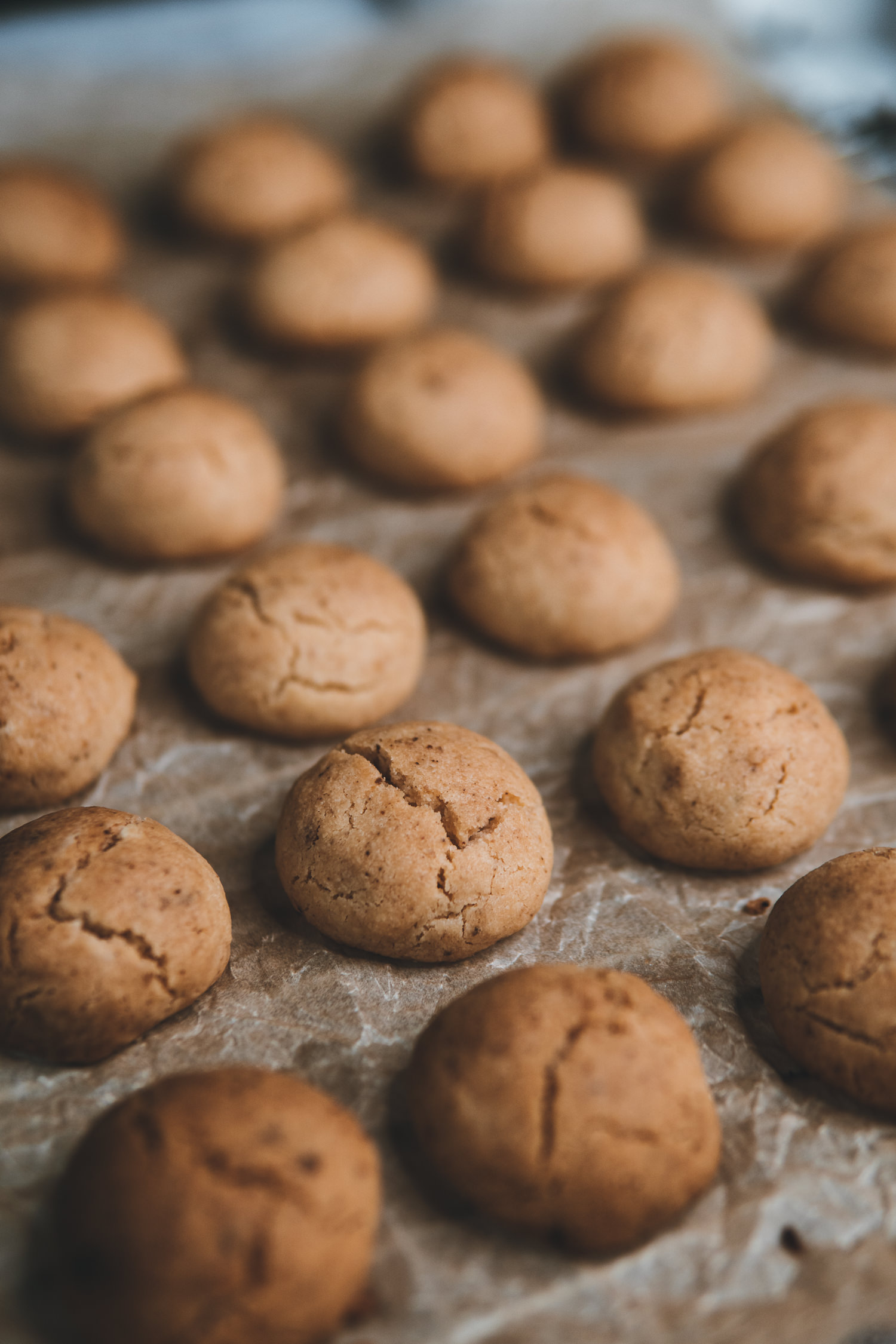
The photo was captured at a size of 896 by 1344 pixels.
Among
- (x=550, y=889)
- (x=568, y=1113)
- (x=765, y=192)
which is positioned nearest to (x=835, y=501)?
(x=550, y=889)

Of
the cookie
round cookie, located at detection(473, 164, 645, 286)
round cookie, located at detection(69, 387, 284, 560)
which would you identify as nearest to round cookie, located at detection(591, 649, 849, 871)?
the cookie

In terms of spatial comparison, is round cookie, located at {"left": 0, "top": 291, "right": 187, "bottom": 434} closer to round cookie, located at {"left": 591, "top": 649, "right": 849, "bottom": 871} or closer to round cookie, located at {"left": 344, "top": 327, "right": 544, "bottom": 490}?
round cookie, located at {"left": 344, "top": 327, "right": 544, "bottom": 490}

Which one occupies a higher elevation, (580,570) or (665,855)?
(580,570)

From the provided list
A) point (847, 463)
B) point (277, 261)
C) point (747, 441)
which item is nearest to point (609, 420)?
point (747, 441)

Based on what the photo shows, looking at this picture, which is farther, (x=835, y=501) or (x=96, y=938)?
(x=835, y=501)

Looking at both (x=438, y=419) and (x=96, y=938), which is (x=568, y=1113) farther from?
(x=438, y=419)

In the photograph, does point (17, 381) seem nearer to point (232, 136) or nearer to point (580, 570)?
point (232, 136)
